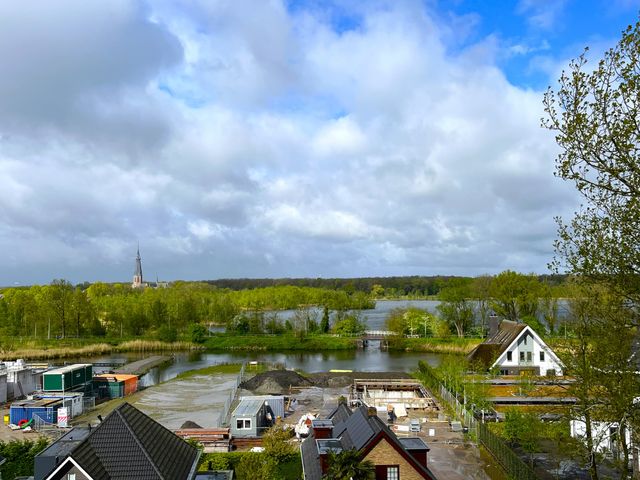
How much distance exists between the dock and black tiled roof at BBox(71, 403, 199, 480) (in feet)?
119

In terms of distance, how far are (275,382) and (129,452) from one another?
27.2 metres

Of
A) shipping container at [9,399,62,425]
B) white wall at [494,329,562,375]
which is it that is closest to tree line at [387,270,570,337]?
white wall at [494,329,562,375]

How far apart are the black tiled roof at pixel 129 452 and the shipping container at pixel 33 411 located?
19.8 m

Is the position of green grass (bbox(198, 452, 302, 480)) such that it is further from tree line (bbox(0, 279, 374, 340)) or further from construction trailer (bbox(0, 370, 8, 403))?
tree line (bbox(0, 279, 374, 340))

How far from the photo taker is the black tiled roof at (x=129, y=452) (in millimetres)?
15000

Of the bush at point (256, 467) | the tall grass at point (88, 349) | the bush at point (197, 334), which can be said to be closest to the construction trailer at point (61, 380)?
the bush at point (256, 467)

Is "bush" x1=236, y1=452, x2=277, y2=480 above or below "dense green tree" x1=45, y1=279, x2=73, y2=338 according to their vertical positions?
below

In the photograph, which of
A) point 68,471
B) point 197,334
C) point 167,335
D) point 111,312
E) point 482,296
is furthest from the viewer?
point 111,312

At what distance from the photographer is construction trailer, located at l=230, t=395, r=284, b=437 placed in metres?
29.3

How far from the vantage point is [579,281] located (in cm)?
1160

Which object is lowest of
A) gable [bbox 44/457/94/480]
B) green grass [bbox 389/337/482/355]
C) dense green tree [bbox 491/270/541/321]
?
green grass [bbox 389/337/482/355]

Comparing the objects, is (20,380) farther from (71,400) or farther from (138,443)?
(138,443)

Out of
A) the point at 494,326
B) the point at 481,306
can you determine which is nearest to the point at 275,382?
the point at 494,326

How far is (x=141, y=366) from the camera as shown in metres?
54.2
